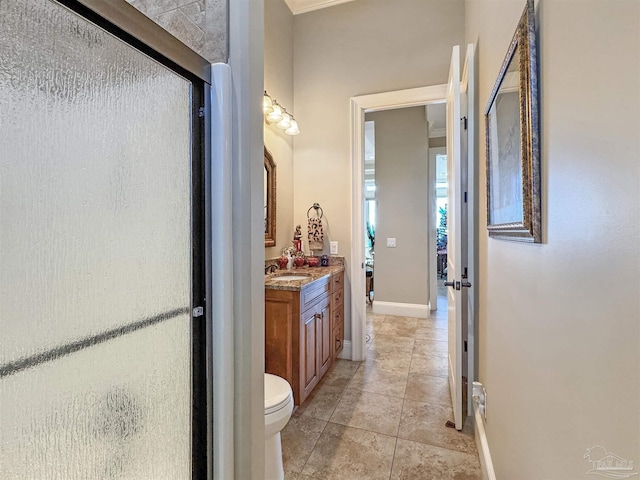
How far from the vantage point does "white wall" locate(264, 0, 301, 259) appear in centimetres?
277

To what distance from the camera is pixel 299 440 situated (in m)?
1.89

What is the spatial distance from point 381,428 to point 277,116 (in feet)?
8.13

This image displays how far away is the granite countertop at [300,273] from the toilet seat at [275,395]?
628 millimetres

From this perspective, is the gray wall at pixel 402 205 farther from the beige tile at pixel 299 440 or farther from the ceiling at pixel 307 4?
the beige tile at pixel 299 440

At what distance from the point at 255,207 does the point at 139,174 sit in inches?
14.7

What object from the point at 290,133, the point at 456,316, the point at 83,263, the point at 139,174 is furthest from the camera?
the point at 290,133

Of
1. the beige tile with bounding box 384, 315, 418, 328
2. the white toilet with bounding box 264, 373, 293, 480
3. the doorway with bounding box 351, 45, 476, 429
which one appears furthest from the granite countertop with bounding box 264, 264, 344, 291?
the beige tile with bounding box 384, 315, 418, 328

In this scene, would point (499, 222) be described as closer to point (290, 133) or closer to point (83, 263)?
point (83, 263)

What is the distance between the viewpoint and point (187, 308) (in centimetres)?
93

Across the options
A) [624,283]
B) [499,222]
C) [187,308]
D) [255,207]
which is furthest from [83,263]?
[499,222]

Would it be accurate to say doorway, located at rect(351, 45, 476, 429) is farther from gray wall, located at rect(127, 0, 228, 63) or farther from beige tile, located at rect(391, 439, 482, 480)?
gray wall, located at rect(127, 0, 228, 63)

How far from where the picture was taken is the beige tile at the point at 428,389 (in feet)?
7.59

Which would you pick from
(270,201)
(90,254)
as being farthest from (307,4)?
(90,254)

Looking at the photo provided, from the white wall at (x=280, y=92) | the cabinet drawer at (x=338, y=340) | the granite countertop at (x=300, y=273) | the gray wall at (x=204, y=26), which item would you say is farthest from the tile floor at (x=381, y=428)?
the gray wall at (x=204, y=26)
